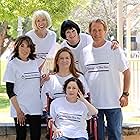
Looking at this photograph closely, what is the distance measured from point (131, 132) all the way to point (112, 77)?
2.78ft

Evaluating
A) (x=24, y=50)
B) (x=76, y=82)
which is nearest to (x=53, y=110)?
(x=76, y=82)

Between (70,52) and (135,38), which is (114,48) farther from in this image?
(135,38)

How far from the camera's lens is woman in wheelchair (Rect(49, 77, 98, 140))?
134 inches

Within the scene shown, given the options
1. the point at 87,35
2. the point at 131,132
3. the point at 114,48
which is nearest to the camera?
the point at 114,48

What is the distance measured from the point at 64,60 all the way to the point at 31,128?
0.64 meters

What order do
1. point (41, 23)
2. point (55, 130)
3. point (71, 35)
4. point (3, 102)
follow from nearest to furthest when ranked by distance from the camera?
point (55, 130), point (71, 35), point (41, 23), point (3, 102)

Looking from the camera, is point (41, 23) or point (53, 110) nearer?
point (53, 110)

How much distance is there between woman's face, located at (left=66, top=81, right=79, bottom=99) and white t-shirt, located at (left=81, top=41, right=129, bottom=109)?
0.14 meters

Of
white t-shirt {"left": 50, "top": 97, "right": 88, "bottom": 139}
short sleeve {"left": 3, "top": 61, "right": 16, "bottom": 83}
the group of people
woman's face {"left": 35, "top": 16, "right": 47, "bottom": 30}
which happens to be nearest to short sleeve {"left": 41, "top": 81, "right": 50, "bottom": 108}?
the group of people

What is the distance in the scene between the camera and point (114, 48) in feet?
11.2

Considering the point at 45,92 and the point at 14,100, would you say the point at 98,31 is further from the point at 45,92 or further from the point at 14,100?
the point at 14,100

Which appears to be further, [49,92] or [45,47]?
[45,47]

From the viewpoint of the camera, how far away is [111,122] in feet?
11.5

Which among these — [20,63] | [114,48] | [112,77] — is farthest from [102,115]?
→ [20,63]
